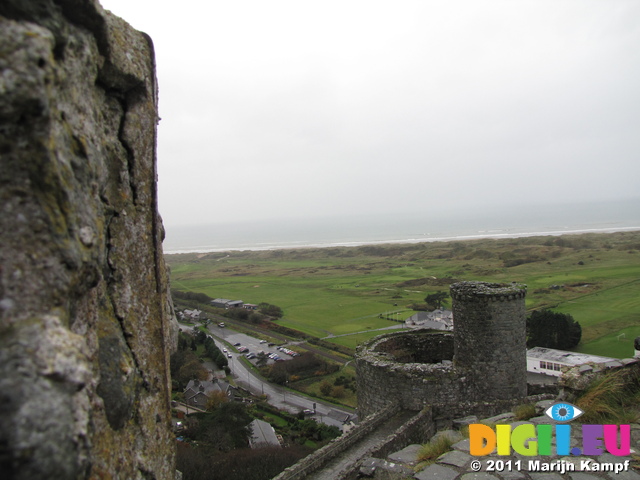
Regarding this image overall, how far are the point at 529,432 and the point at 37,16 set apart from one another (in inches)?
263

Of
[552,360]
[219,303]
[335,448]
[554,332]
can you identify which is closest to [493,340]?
[335,448]

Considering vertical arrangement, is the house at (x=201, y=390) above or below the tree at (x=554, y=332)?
below

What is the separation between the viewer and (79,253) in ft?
6.94

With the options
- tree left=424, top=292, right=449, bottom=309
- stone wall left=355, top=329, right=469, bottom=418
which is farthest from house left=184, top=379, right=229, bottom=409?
tree left=424, top=292, right=449, bottom=309

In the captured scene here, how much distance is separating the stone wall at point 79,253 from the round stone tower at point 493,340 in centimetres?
891

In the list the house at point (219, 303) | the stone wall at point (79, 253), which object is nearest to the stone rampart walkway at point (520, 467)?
the stone wall at point (79, 253)

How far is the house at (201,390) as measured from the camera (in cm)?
3200

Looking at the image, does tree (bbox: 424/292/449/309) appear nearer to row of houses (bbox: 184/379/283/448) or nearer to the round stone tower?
row of houses (bbox: 184/379/283/448)

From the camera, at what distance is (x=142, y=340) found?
3.16 metres

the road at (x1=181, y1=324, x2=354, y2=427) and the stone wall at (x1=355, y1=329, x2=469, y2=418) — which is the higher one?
the stone wall at (x1=355, y1=329, x2=469, y2=418)

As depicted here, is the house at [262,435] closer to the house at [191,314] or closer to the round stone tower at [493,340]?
the round stone tower at [493,340]

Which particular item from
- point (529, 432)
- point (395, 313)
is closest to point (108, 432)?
point (529, 432)

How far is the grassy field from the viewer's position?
50094 mm

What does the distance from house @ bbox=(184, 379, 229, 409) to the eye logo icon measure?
2945cm
